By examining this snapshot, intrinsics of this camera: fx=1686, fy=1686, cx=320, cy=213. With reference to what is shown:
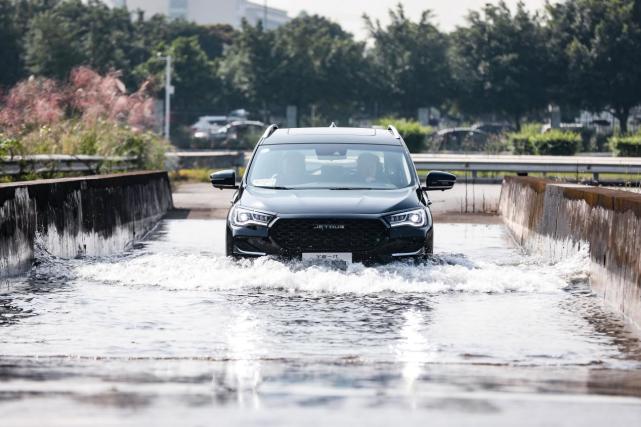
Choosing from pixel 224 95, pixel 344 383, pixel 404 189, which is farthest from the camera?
pixel 224 95

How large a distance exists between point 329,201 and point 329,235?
0.50 m

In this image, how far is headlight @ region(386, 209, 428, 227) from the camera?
15.8 metres

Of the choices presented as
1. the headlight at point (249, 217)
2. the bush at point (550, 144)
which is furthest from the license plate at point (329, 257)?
the bush at point (550, 144)

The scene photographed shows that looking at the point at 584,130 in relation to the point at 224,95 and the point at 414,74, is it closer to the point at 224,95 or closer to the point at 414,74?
the point at 414,74

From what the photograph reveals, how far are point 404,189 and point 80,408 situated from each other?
871 cm

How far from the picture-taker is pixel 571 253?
17594mm

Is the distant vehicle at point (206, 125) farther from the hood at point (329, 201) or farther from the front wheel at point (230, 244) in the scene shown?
the front wheel at point (230, 244)

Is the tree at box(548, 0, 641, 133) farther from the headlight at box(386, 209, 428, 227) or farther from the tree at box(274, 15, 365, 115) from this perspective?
the headlight at box(386, 209, 428, 227)

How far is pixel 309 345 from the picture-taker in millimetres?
11336

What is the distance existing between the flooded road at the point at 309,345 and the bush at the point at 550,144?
1959 inches

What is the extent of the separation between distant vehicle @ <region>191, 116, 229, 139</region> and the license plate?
71.7m

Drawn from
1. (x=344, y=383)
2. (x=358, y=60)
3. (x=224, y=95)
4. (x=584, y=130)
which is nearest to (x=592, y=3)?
(x=584, y=130)

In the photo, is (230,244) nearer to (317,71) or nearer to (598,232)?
(598,232)

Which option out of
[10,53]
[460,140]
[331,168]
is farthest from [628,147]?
[331,168]
